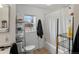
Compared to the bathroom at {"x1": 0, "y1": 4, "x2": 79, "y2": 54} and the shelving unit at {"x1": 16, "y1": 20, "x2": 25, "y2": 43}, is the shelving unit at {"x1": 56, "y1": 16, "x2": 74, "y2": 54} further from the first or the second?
the shelving unit at {"x1": 16, "y1": 20, "x2": 25, "y2": 43}

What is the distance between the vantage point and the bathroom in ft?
3.66

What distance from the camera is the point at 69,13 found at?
115 cm

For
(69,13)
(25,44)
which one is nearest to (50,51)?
(25,44)

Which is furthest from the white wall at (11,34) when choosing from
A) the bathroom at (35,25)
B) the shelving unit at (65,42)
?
the shelving unit at (65,42)

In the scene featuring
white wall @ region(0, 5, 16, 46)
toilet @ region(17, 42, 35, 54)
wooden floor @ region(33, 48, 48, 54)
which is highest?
white wall @ region(0, 5, 16, 46)

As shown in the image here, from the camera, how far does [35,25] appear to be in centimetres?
115

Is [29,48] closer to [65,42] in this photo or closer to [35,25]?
[35,25]

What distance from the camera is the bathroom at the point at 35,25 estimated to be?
111 centimetres

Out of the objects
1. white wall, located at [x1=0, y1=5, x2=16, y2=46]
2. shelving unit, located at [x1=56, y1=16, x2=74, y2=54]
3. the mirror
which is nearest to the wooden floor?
shelving unit, located at [x1=56, y1=16, x2=74, y2=54]

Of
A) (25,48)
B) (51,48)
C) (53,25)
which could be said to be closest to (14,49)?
(25,48)

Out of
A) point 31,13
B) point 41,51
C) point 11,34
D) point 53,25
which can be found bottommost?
point 41,51

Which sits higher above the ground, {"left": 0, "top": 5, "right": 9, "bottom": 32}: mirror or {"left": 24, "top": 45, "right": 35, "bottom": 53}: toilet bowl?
{"left": 0, "top": 5, "right": 9, "bottom": 32}: mirror
